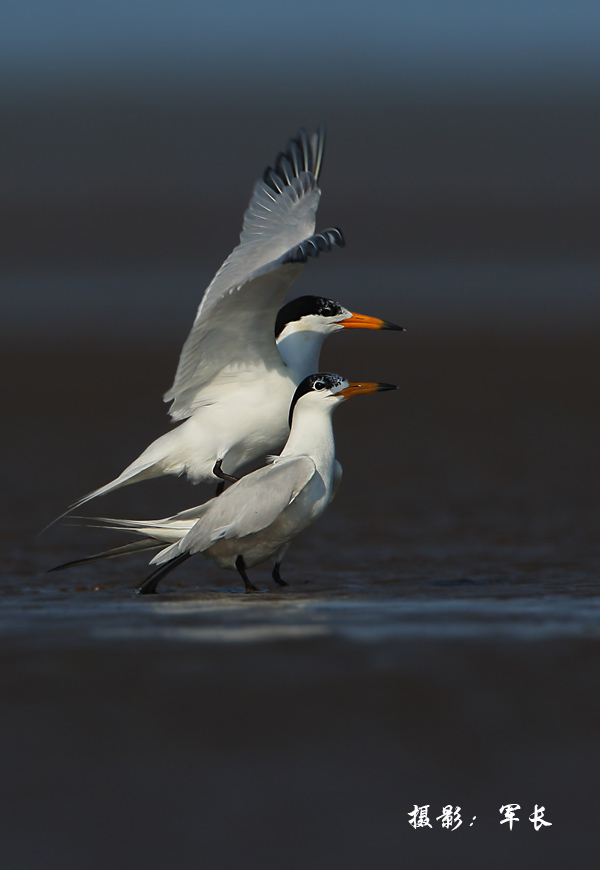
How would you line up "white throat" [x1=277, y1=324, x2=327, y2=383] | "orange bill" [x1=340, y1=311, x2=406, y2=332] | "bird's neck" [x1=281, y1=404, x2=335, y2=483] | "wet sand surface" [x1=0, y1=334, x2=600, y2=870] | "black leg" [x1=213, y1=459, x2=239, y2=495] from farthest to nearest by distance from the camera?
"white throat" [x1=277, y1=324, x2=327, y2=383], "orange bill" [x1=340, y1=311, x2=406, y2=332], "black leg" [x1=213, y1=459, x2=239, y2=495], "bird's neck" [x1=281, y1=404, x2=335, y2=483], "wet sand surface" [x1=0, y1=334, x2=600, y2=870]

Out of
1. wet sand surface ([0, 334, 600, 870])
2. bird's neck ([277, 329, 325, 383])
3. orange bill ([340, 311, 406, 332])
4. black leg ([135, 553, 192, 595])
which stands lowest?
wet sand surface ([0, 334, 600, 870])

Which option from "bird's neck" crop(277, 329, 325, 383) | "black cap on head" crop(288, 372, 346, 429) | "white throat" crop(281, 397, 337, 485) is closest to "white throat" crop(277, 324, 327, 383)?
"bird's neck" crop(277, 329, 325, 383)

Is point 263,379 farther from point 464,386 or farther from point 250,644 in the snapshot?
point 464,386

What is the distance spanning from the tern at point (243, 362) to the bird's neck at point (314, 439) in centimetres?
72

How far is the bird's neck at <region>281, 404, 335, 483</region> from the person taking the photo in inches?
301

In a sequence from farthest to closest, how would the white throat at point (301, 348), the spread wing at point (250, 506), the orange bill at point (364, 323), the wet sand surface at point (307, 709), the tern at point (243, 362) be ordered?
1. the white throat at point (301, 348)
2. the orange bill at point (364, 323)
3. the tern at point (243, 362)
4. the spread wing at point (250, 506)
5. the wet sand surface at point (307, 709)

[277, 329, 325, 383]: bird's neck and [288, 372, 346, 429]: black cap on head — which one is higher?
[277, 329, 325, 383]: bird's neck

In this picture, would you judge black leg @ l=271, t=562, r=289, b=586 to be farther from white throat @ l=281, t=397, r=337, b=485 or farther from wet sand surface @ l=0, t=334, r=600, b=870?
white throat @ l=281, t=397, r=337, b=485

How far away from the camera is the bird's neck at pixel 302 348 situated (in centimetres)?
890

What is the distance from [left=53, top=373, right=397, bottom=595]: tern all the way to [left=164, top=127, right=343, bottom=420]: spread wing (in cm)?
57

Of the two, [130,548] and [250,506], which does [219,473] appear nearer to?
[130,548]

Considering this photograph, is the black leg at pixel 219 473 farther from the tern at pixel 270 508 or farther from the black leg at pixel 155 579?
the black leg at pixel 155 579

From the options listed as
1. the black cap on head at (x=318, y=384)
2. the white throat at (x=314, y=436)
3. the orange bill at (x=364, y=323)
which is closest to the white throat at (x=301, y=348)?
the orange bill at (x=364, y=323)

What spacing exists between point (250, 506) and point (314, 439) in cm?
58
